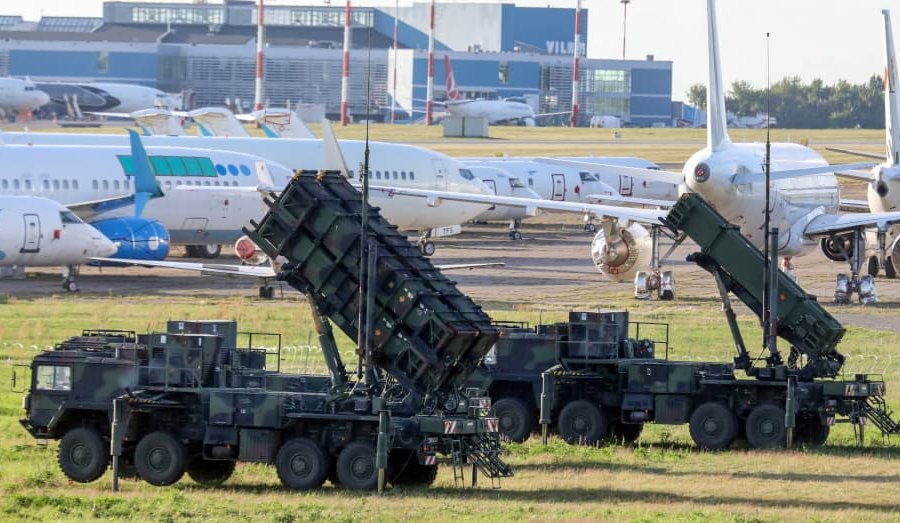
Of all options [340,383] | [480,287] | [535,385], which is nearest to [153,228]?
[480,287]

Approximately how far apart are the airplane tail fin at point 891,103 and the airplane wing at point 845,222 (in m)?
5.74

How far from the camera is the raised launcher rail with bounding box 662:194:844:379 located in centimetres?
2706

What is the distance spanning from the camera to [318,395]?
72.2 ft

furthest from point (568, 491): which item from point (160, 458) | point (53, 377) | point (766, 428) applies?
point (53, 377)

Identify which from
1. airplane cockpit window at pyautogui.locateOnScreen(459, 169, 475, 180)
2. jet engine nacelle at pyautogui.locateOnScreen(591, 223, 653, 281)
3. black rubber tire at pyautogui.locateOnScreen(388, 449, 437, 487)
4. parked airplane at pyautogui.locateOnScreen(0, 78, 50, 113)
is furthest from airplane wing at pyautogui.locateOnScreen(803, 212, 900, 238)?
parked airplane at pyautogui.locateOnScreen(0, 78, 50, 113)

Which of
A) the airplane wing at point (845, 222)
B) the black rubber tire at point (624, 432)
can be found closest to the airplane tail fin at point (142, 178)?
the airplane wing at point (845, 222)

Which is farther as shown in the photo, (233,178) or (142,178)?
(233,178)

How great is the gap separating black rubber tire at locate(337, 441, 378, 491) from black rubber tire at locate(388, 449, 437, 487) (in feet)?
1.54

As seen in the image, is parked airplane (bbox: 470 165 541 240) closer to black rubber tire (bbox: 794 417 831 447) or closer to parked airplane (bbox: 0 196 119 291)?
parked airplane (bbox: 0 196 119 291)

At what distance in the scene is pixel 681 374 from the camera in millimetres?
26281

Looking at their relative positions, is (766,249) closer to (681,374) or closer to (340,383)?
(681,374)

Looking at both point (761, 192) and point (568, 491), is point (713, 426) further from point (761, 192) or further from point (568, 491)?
point (761, 192)

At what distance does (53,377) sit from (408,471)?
4557 mm

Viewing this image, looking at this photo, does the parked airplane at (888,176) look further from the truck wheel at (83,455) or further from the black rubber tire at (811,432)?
the truck wheel at (83,455)
